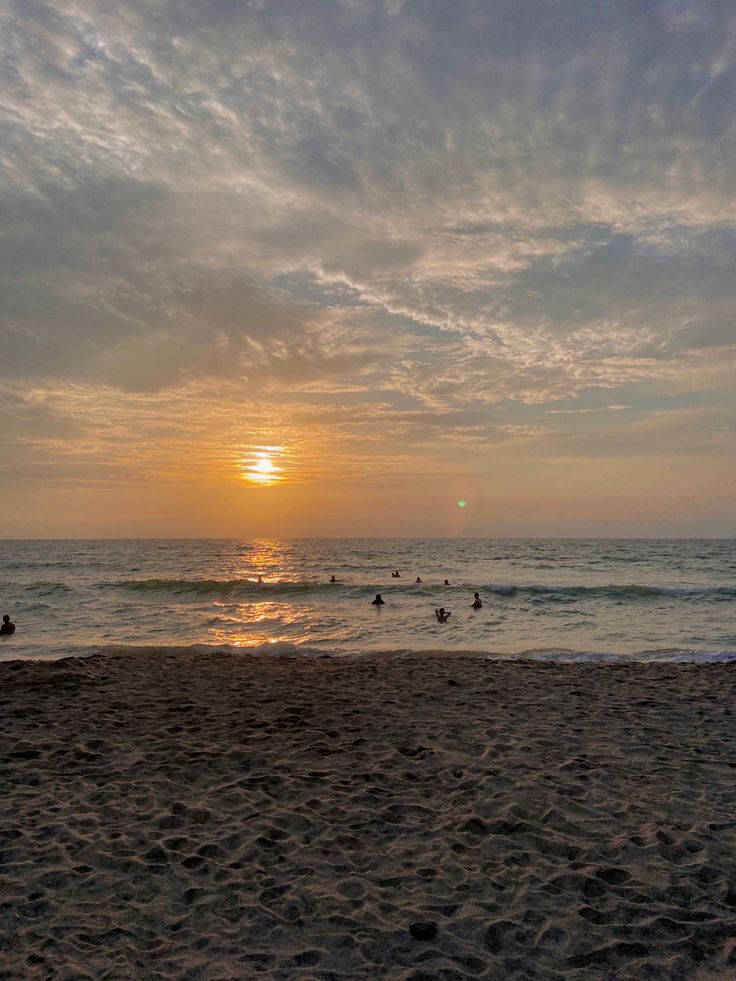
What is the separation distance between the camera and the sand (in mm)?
4375

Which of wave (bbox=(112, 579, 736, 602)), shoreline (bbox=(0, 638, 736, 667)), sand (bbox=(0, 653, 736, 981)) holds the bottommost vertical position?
wave (bbox=(112, 579, 736, 602))

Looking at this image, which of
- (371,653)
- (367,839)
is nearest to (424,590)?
(371,653)

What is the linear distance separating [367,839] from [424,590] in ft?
110

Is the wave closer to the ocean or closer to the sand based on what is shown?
the ocean

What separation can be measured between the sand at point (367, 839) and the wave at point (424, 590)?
26503 millimetres

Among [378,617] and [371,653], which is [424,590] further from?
[371,653]

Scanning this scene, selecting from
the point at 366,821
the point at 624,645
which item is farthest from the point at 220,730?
the point at 624,645

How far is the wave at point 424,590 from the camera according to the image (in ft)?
119

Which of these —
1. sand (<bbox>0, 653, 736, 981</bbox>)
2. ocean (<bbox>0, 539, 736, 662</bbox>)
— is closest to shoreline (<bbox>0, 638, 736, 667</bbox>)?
→ ocean (<bbox>0, 539, 736, 662</bbox>)

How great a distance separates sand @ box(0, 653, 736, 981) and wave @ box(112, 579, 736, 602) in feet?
87.0

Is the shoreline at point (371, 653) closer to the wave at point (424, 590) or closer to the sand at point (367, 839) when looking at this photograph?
the sand at point (367, 839)

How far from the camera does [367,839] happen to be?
6000 mm

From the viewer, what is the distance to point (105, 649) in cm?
1819

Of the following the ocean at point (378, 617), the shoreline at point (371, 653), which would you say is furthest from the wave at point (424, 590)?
the shoreline at point (371, 653)
